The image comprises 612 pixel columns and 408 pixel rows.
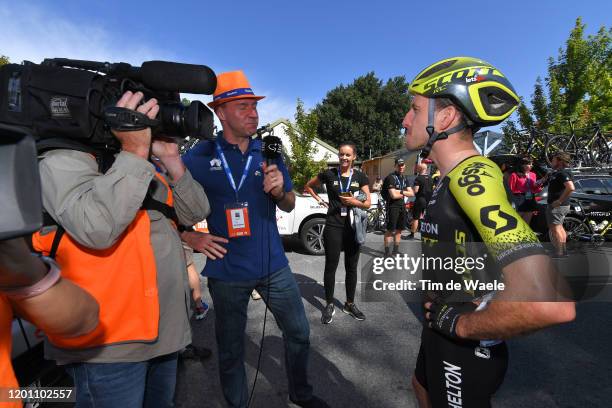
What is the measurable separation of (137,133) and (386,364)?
2919mm

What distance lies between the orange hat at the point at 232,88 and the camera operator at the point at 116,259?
3.66 feet

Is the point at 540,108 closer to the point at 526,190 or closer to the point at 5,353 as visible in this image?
the point at 526,190

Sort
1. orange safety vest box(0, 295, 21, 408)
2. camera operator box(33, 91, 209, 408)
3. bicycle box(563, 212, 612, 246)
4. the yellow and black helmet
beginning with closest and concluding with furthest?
1. orange safety vest box(0, 295, 21, 408)
2. camera operator box(33, 91, 209, 408)
3. the yellow and black helmet
4. bicycle box(563, 212, 612, 246)

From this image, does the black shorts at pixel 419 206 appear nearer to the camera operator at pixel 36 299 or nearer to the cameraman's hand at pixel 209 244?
the cameraman's hand at pixel 209 244

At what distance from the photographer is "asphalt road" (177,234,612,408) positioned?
2555mm

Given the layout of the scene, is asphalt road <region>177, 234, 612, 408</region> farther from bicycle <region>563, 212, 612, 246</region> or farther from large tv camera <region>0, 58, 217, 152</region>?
bicycle <region>563, 212, 612, 246</region>

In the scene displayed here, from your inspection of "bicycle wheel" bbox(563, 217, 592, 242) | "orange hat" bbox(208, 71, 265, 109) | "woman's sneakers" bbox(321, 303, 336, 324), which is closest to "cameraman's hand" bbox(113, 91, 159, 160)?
"orange hat" bbox(208, 71, 265, 109)

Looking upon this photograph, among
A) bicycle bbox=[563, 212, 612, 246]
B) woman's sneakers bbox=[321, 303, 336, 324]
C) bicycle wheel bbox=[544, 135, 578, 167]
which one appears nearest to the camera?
woman's sneakers bbox=[321, 303, 336, 324]

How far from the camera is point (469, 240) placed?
125 centimetres

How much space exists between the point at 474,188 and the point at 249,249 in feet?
5.01

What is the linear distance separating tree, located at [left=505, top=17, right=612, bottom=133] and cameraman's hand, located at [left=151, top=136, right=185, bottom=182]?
2452cm

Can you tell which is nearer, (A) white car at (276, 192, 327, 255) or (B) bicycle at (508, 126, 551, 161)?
(A) white car at (276, 192, 327, 255)

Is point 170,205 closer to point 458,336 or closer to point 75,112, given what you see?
point 75,112

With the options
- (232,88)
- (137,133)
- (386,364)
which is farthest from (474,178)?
(386,364)
